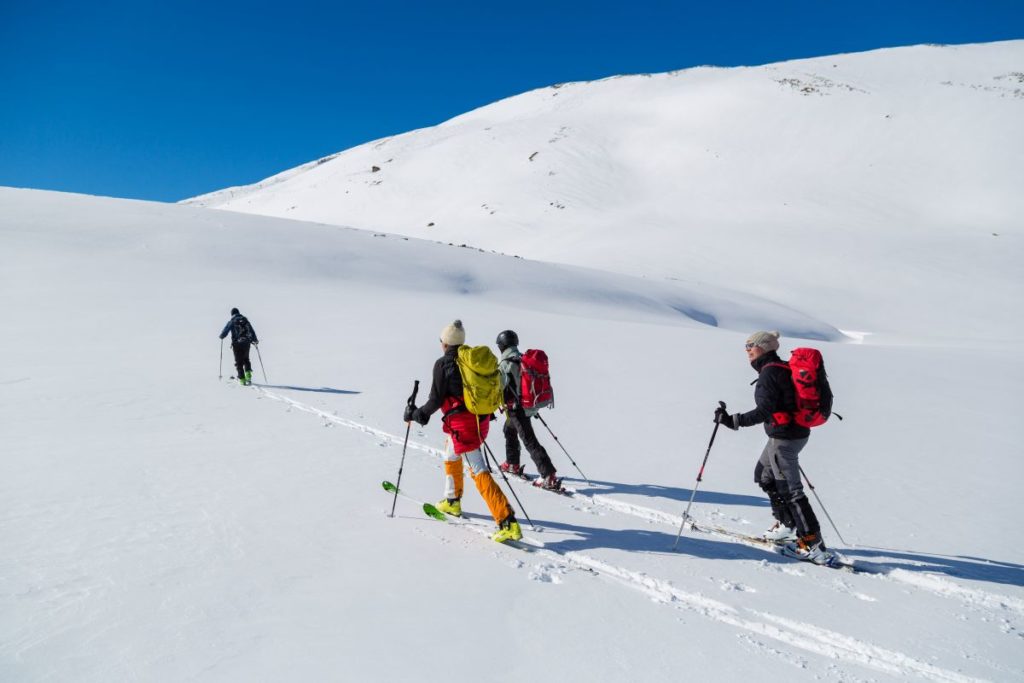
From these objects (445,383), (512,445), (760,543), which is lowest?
(760,543)

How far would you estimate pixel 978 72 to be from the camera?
88.9m

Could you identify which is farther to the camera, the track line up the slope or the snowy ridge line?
the snowy ridge line

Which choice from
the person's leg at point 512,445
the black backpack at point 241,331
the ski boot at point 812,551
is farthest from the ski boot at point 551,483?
the black backpack at point 241,331

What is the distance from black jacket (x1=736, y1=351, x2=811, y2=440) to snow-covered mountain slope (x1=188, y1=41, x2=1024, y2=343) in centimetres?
3258

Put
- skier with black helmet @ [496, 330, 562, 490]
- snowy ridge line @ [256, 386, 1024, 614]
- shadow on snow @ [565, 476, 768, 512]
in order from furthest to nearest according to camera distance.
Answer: skier with black helmet @ [496, 330, 562, 490], shadow on snow @ [565, 476, 768, 512], snowy ridge line @ [256, 386, 1024, 614]

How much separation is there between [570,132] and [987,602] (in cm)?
8759

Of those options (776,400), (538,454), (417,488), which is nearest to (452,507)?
(417,488)

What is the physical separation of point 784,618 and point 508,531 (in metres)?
2.22

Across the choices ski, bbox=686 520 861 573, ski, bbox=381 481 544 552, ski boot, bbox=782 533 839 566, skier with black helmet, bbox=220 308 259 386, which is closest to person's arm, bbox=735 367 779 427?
ski boot, bbox=782 533 839 566

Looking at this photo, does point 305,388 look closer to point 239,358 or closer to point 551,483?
point 239,358

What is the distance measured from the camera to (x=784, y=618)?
4168 mm

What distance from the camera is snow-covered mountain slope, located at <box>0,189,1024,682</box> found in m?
3.54

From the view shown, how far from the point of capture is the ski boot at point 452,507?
5.80m

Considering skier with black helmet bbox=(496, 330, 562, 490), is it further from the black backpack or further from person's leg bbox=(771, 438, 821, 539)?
the black backpack
